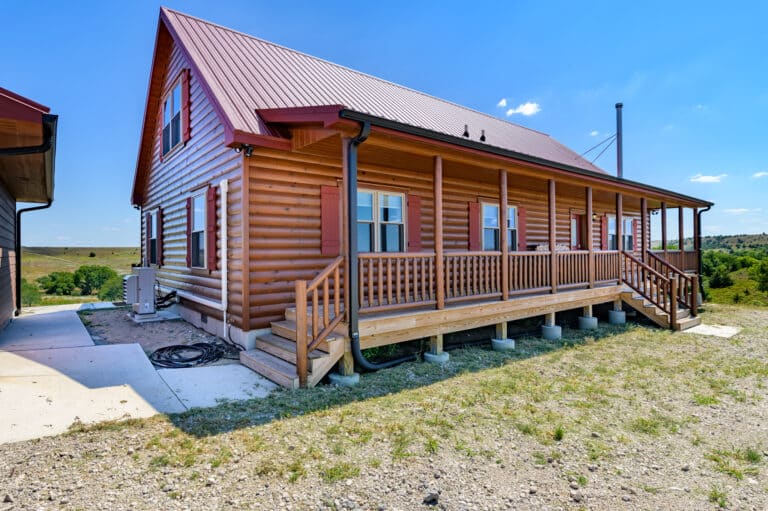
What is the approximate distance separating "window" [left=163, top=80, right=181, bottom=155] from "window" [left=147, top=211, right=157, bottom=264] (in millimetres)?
2184

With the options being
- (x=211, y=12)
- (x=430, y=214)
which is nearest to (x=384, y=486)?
(x=430, y=214)

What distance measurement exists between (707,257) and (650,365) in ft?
86.6

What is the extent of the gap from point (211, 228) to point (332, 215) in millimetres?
2093

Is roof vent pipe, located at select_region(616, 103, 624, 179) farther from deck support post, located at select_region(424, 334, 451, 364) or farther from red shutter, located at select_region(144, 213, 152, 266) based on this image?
red shutter, located at select_region(144, 213, 152, 266)

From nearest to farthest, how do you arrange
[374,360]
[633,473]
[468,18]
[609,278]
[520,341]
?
1. [633,473]
2. [374,360]
3. [520,341]
4. [609,278]
5. [468,18]

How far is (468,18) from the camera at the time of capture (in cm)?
1315

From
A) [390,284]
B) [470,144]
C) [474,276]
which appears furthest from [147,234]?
[470,144]

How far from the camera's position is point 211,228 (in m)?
6.96

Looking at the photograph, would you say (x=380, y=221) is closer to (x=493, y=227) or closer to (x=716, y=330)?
(x=493, y=227)

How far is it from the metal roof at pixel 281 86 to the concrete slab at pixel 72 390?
3544 mm

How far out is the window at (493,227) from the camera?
10.2 m

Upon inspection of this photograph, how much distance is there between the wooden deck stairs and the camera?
4816mm

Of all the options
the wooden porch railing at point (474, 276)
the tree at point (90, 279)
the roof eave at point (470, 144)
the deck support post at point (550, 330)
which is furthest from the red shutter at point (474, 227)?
the tree at point (90, 279)

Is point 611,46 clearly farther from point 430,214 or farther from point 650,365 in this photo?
point 650,365
